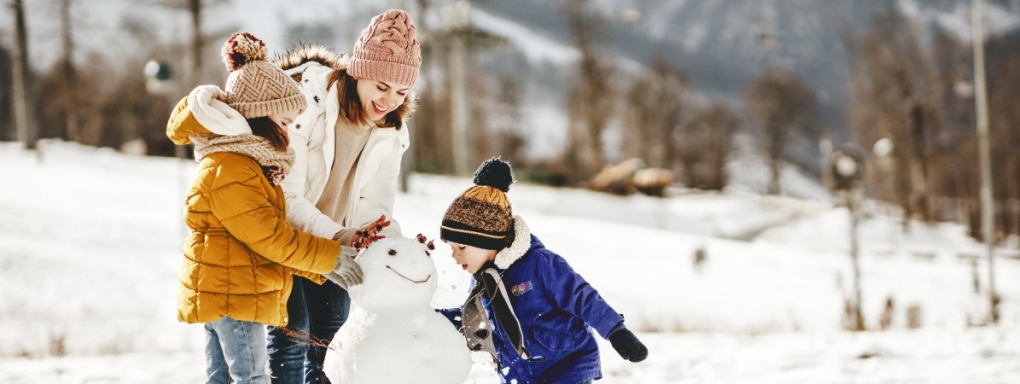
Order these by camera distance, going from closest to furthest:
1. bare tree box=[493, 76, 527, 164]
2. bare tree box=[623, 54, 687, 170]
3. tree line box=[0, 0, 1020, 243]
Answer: tree line box=[0, 0, 1020, 243] < bare tree box=[623, 54, 687, 170] < bare tree box=[493, 76, 527, 164]

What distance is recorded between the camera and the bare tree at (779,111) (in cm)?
5241

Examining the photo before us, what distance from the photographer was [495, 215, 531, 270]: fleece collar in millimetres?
2695

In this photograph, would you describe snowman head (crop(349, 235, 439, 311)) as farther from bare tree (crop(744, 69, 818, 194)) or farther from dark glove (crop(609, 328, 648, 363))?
bare tree (crop(744, 69, 818, 194))

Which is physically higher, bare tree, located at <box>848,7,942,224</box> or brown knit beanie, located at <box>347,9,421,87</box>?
bare tree, located at <box>848,7,942,224</box>

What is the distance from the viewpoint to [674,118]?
5053 centimetres

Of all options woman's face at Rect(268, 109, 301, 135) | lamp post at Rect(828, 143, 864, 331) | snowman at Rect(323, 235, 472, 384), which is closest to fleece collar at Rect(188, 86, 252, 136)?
woman's face at Rect(268, 109, 301, 135)

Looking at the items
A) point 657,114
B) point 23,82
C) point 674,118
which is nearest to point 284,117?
point 23,82

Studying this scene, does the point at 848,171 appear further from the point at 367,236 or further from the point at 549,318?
the point at 367,236

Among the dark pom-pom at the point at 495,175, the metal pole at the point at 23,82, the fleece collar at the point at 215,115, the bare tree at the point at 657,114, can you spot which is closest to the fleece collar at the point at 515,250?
the dark pom-pom at the point at 495,175

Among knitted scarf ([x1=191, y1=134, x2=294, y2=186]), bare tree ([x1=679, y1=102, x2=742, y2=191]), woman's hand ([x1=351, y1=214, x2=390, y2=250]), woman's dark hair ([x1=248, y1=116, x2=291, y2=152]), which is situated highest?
bare tree ([x1=679, y1=102, x2=742, y2=191])

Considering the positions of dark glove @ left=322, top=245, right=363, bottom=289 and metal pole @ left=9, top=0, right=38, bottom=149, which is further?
metal pole @ left=9, top=0, right=38, bottom=149

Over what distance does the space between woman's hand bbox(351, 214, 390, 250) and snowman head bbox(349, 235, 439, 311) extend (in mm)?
89

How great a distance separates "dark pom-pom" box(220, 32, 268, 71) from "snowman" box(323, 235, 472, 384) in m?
0.81

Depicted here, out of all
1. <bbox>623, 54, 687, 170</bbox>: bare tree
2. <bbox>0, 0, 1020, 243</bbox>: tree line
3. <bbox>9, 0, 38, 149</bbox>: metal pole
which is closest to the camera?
<bbox>9, 0, 38, 149</bbox>: metal pole
